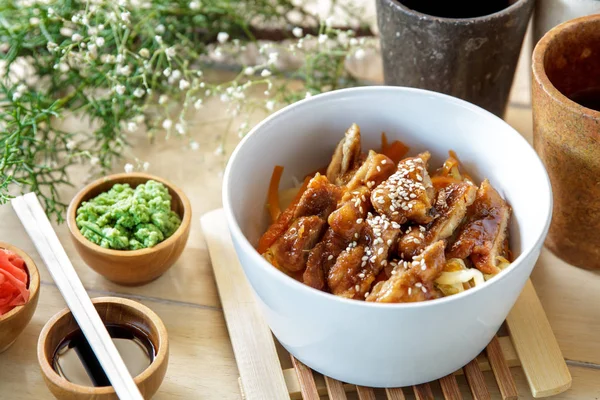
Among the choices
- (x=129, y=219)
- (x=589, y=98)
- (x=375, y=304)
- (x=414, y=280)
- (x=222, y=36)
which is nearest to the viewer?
(x=375, y=304)

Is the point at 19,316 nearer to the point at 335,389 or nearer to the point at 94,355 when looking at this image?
the point at 94,355

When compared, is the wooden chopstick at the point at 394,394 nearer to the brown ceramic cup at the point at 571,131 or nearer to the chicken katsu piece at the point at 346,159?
the chicken katsu piece at the point at 346,159

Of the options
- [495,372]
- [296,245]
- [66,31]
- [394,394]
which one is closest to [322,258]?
[296,245]

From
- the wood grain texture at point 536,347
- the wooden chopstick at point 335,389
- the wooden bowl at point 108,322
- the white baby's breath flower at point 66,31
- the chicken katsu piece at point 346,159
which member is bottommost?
the wood grain texture at point 536,347

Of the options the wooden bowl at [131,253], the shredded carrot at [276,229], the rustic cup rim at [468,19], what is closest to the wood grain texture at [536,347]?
the shredded carrot at [276,229]

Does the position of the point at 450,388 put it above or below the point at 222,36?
below
